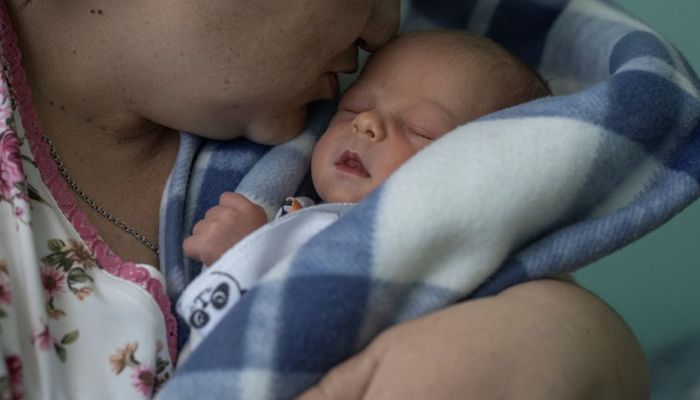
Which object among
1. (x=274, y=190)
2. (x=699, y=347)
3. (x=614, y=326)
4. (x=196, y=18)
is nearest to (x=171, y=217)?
(x=274, y=190)

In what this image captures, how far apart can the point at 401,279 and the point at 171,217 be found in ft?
1.06

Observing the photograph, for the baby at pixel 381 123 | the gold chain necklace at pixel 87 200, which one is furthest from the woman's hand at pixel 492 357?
the gold chain necklace at pixel 87 200

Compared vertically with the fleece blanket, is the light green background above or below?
below

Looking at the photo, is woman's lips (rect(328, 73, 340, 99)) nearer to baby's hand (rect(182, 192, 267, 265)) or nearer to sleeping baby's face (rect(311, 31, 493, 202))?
sleeping baby's face (rect(311, 31, 493, 202))

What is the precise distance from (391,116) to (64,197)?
12.8 inches

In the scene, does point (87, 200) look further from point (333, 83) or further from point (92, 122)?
point (333, 83)

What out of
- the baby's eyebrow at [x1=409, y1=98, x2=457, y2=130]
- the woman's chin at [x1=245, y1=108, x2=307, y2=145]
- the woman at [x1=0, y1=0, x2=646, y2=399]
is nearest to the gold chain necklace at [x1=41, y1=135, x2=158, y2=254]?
the woman at [x1=0, y1=0, x2=646, y2=399]

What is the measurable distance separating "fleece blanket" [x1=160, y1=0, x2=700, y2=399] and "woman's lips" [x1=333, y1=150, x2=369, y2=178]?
0.52 feet

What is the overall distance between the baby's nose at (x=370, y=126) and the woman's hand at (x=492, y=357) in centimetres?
24

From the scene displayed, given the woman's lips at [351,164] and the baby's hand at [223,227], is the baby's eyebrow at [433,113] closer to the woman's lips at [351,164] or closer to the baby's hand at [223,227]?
the woman's lips at [351,164]

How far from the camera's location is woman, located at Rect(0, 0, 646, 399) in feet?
2.09

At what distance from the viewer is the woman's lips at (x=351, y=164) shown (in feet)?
2.89

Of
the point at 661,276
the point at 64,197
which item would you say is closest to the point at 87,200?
the point at 64,197

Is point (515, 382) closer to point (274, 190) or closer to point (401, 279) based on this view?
point (401, 279)
